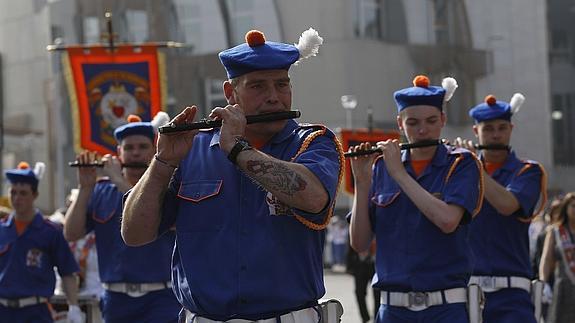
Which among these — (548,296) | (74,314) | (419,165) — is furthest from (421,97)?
(548,296)

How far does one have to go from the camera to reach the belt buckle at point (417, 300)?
25.0ft

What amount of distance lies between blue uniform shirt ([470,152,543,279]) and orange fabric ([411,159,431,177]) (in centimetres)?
121

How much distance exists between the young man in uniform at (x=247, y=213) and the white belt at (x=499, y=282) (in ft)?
12.3

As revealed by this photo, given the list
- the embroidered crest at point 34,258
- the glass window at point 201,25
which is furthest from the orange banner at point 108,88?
the glass window at point 201,25

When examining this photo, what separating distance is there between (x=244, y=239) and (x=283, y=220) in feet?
0.59

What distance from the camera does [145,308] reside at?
9.41 meters

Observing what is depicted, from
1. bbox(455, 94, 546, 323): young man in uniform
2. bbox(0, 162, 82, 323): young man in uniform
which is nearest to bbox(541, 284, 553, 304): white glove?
bbox(455, 94, 546, 323): young man in uniform

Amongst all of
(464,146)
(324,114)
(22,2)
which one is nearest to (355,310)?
(464,146)

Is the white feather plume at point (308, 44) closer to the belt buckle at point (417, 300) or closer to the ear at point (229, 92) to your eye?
the ear at point (229, 92)

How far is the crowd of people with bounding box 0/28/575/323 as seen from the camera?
5.29 meters

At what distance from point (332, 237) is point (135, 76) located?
80.2ft

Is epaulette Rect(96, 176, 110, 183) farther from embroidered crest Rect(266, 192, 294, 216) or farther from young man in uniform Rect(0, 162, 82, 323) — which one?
embroidered crest Rect(266, 192, 294, 216)

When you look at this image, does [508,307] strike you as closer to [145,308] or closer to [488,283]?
[488,283]

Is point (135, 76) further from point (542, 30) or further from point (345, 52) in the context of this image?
point (542, 30)
